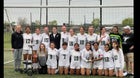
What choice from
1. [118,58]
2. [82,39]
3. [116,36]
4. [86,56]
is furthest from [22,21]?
[118,58]

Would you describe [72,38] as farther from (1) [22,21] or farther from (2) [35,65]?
(1) [22,21]

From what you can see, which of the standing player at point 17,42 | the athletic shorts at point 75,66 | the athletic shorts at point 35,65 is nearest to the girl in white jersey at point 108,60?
the athletic shorts at point 75,66

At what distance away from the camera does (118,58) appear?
21.6 feet

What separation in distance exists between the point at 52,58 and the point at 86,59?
893 millimetres

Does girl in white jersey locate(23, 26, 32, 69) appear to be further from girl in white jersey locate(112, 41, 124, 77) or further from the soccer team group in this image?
girl in white jersey locate(112, 41, 124, 77)

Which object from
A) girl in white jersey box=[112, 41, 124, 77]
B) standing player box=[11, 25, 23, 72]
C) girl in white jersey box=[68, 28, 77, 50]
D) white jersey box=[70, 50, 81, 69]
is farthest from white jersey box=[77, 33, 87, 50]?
standing player box=[11, 25, 23, 72]

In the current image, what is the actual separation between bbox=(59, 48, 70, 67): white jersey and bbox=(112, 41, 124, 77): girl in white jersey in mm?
1204

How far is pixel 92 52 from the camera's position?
691 cm

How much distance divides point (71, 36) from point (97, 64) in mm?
992

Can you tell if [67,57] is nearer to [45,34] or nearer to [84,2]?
[45,34]

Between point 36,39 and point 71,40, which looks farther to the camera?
point 36,39

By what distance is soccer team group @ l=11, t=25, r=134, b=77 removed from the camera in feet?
22.2
